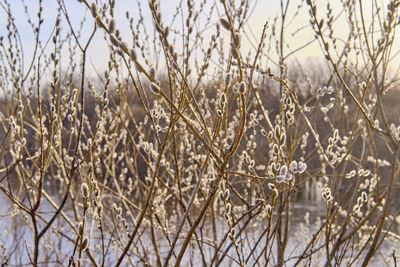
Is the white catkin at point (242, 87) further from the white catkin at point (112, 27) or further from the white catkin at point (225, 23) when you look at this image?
the white catkin at point (112, 27)

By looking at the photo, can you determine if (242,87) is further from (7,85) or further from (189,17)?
(7,85)

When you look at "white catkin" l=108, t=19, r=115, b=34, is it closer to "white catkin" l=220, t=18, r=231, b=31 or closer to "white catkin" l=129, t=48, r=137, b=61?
"white catkin" l=129, t=48, r=137, b=61

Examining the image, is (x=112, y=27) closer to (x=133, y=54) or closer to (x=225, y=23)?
(x=133, y=54)

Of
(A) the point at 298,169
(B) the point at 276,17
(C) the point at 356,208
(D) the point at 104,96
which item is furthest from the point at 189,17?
(B) the point at 276,17

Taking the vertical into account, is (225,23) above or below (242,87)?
above

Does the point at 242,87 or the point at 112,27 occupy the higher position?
the point at 112,27

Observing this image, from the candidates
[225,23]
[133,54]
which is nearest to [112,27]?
[133,54]

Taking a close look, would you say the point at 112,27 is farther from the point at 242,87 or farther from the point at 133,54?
the point at 242,87

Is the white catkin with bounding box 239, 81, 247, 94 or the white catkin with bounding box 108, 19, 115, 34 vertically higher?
the white catkin with bounding box 108, 19, 115, 34

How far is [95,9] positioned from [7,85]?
210cm

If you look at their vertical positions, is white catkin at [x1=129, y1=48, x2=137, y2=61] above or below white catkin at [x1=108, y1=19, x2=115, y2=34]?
below

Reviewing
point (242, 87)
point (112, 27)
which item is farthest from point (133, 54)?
point (242, 87)

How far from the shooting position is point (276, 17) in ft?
9.04

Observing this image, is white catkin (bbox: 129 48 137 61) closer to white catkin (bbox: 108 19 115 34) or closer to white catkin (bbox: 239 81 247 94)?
white catkin (bbox: 108 19 115 34)
